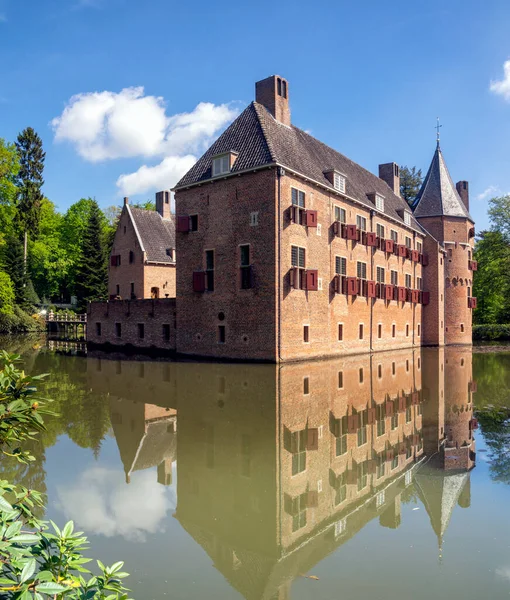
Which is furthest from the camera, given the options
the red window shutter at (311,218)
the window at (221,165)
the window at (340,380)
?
the window at (221,165)

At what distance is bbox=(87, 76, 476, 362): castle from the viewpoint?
71.6 ft

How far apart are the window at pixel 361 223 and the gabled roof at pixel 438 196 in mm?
12812

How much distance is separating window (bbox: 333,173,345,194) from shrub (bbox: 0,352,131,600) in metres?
24.5

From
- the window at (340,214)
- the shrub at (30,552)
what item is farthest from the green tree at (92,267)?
the shrub at (30,552)

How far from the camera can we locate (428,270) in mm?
38375

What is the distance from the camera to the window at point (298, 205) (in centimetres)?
2228

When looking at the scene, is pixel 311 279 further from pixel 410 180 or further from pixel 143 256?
pixel 410 180

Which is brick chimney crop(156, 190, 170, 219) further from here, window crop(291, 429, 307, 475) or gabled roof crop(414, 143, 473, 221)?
window crop(291, 429, 307, 475)

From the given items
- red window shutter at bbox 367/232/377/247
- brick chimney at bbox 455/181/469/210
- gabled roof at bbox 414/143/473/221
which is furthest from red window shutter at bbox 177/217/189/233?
brick chimney at bbox 455/181/469/210

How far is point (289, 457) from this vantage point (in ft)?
25.6

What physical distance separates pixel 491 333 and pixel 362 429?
137 feet

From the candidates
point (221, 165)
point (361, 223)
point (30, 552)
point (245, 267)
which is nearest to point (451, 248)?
point (361, 223)

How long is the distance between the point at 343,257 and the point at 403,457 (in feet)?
64.3

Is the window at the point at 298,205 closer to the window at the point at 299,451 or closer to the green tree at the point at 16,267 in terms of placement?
the window at the point at 299,451
